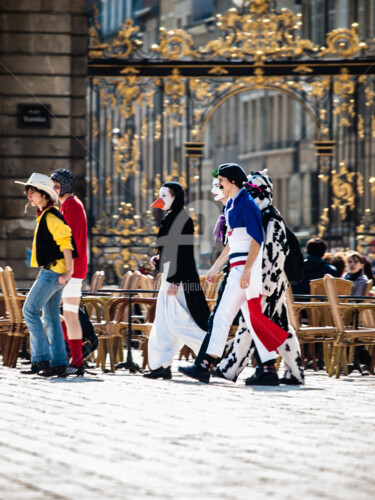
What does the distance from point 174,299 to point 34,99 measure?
19.5 ft

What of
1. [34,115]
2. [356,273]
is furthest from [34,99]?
[356,273]

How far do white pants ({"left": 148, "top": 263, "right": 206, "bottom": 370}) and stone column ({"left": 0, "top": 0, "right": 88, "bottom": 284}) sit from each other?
5.34m

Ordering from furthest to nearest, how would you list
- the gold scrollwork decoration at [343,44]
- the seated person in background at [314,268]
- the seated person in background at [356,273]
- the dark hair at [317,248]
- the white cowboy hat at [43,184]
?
the gold scrollwork decoration at [343,44] < the dark hair at [317,248] < the seated person in background at [314,268] < the seated person in background at [356,273] < the white cowboy hat at [43,184]

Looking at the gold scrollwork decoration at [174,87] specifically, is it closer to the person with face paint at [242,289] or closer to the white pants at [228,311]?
the person with face paint at [242,289]

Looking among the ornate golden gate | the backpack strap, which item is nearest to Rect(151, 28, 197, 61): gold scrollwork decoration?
the ornate golden gate

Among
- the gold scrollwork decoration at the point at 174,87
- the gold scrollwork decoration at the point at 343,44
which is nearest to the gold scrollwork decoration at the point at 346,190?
the gold scrollwork decoration at the point at 343,44

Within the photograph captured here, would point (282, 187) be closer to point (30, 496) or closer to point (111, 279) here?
point (111, 279)

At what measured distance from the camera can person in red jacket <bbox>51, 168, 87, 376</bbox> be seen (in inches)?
413

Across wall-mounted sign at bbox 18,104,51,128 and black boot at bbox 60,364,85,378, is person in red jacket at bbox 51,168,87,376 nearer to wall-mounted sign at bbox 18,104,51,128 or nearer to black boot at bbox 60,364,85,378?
black boot at bbox 60,364,85,378

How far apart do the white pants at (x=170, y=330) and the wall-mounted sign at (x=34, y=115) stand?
573 centimetres

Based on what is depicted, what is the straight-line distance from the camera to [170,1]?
49312 mm

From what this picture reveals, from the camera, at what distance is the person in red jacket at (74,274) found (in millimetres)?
10492

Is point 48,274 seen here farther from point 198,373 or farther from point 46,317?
A: point 198,373

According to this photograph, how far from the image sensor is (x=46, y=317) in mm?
10398
